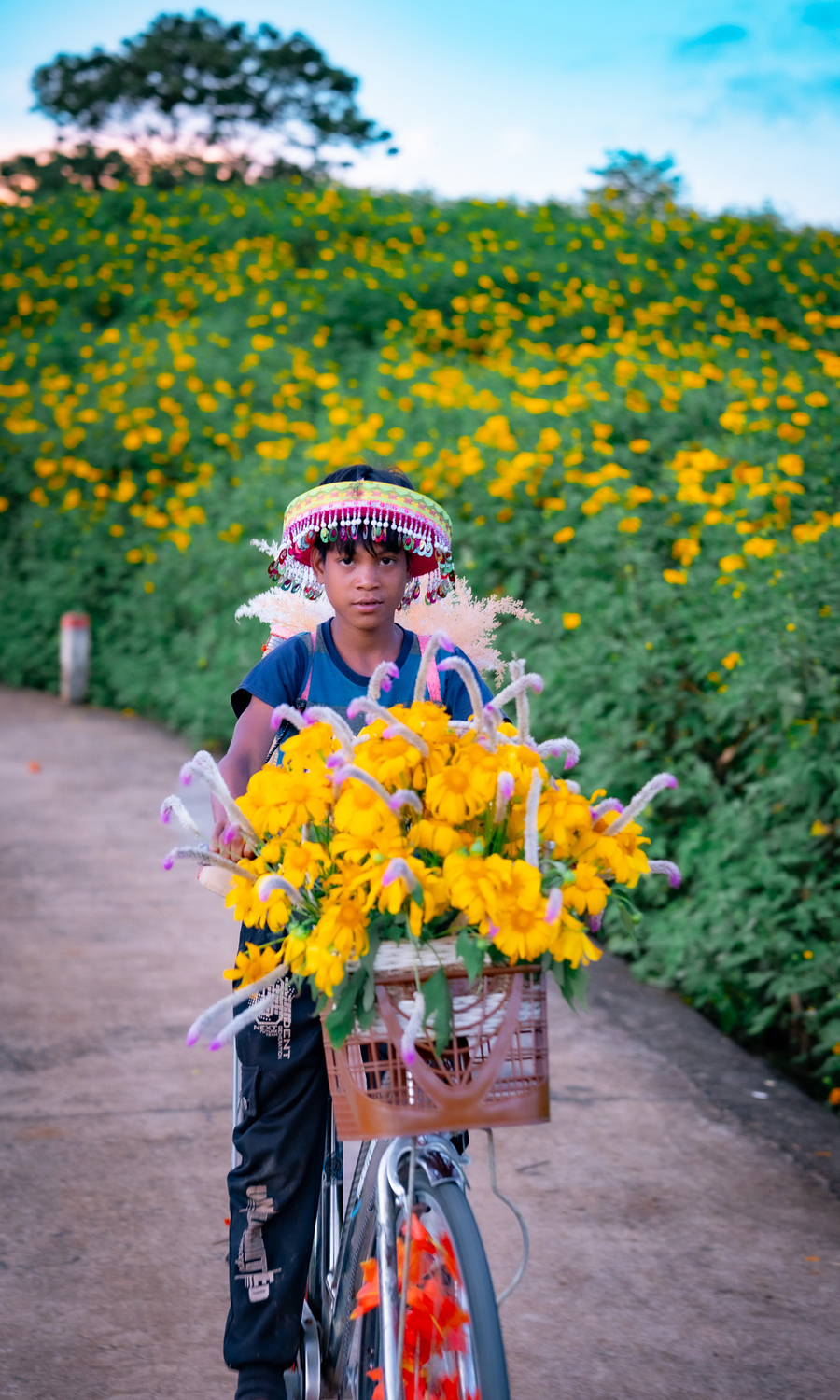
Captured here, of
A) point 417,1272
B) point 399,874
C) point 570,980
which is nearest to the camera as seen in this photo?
point 399,874

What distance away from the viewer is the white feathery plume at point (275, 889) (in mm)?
1556

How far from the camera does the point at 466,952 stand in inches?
58.7

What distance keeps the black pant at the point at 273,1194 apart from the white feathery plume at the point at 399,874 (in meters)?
0.77

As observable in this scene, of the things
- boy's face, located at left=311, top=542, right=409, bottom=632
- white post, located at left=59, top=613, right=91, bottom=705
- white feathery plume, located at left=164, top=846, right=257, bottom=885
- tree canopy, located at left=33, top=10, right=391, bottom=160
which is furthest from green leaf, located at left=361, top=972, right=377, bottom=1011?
tree canopy, located at left=33, top=10, right=391, bottom=160

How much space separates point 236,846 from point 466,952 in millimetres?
448

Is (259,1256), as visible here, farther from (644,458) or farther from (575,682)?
(644,458)

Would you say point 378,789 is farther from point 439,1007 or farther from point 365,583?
point 365,583

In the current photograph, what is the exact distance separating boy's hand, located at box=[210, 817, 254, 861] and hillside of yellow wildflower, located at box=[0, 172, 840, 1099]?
8.17 feet

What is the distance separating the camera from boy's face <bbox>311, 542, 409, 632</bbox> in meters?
2.29

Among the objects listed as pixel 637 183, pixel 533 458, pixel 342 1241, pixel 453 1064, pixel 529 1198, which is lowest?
pixel 529 1198

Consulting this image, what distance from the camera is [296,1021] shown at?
7.20 feet

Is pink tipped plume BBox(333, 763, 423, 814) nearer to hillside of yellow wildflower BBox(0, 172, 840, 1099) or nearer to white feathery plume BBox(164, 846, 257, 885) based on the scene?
white feathery plume BBox(164, 846, 257, 885)

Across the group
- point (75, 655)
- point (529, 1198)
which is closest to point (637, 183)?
point (75, 655)

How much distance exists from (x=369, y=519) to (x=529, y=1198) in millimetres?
2036
